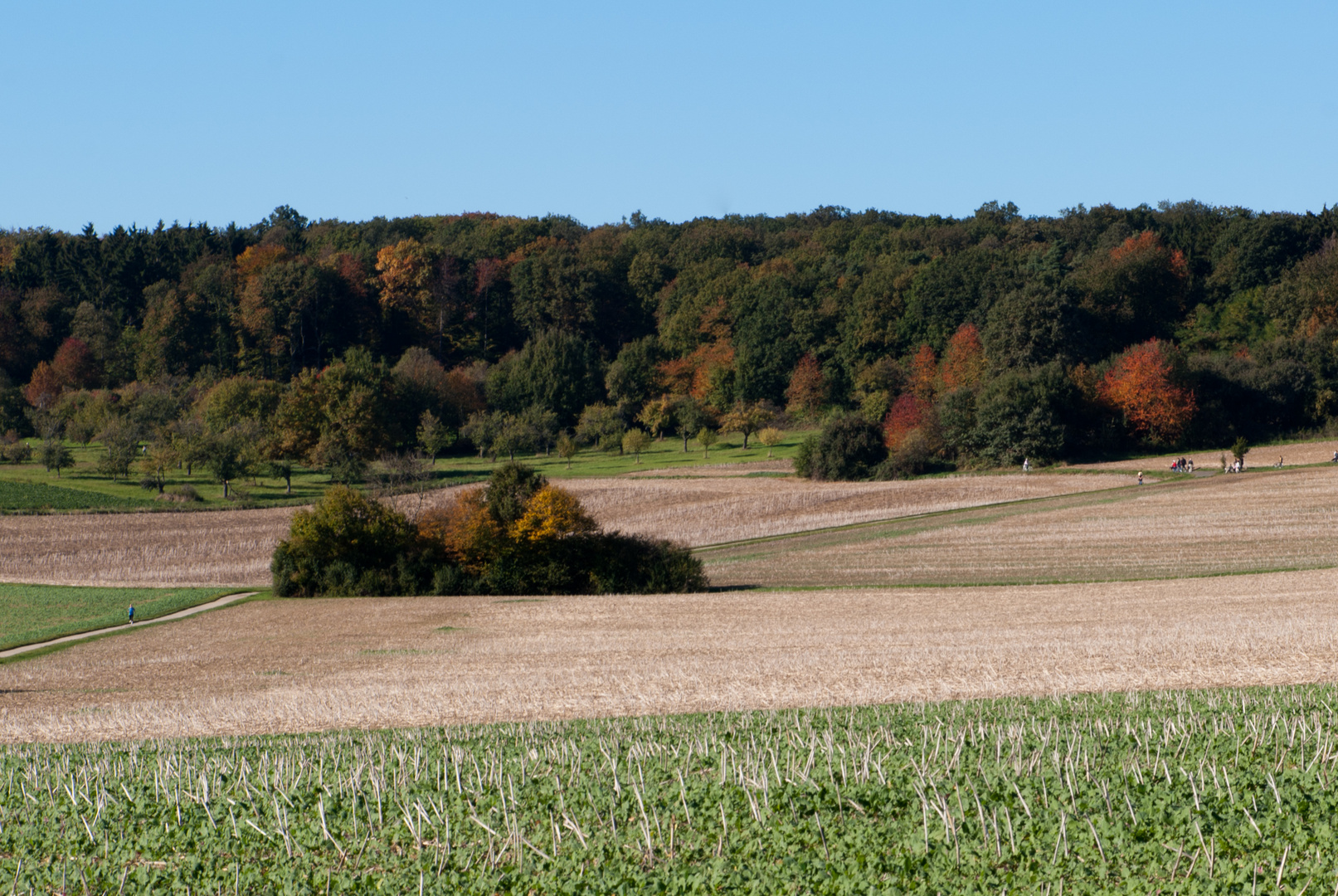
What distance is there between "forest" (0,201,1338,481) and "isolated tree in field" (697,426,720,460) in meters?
2.29

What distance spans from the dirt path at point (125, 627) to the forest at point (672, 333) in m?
36.7

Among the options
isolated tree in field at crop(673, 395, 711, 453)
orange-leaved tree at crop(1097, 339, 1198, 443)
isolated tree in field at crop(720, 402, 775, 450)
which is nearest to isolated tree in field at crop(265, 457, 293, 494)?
isolated tree in field at crop(673, 395, 711, 453)

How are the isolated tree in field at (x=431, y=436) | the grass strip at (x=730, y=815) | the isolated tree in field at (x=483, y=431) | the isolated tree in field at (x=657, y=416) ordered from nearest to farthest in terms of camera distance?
1. the grass strip at (x=730, y=815)
2. the isolated tree in field at (x=431, y=436)
3. the isolated tree in field at (x=483, y=431)
4. the isolated tree in field at (x=657, y=416)

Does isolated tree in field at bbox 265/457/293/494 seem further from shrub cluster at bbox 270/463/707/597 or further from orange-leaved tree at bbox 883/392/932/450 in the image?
orange-leaved tree at bbox 883/392/932/450

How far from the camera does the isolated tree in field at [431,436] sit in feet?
308

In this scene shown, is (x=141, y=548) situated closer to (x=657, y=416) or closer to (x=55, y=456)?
(x=55, y=456)

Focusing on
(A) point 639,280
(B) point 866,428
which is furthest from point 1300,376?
(A) point 639,280

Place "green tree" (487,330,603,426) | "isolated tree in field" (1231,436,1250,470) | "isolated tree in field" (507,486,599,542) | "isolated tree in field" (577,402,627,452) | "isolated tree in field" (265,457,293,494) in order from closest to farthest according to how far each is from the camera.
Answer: "isolated tree in field" (507,486,599,542), "isolated tree in field" (1231,436,1250,470), "isolated tree in field" (265,457,293,494), "isolated tree in field" (577,402,627,452), "green tree" (487,330,603,426)

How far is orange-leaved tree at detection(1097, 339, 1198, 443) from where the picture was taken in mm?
80000

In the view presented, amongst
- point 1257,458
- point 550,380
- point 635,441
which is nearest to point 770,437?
point 635,441

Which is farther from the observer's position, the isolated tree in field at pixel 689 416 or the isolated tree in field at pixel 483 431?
the isolated tree in field at pixel 689 416

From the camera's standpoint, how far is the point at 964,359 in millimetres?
97062

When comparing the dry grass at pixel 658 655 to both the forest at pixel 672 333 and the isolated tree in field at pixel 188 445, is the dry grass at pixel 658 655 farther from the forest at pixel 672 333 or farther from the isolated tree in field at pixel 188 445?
the isolated tree in field at pixel 188 445

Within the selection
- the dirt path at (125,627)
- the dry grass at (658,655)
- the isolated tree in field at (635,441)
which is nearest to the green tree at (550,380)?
the isolated tree in field at (635,441)
